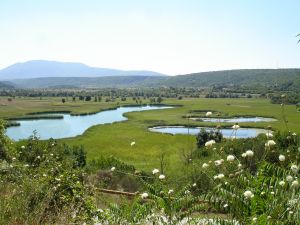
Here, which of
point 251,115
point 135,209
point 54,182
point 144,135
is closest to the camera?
point 135,209

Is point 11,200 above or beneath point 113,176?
above

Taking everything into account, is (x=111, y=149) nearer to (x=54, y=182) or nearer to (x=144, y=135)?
(x=144, y=135)

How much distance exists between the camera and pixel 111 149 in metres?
51.5

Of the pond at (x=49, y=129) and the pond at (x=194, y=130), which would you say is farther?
the pond at (x=194, y=130)

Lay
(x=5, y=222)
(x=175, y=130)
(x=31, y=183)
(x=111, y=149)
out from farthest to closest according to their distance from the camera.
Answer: (x=175, y=130) < (x=111, y=149) < (x=31, y=183) < (x=5, y=222)

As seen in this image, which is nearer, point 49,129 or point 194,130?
point 194,130

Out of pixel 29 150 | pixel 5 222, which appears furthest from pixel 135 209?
pixel 29 150

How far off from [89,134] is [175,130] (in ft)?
54.8

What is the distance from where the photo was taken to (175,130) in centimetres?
7356

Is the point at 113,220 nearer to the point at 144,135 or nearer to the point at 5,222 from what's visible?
the point at 5,222

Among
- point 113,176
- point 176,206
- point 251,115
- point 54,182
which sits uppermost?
point 176,206

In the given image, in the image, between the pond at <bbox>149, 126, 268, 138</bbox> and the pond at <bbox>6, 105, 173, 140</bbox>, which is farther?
the pond at <bbox>149, 126, 268, 138</bbox>

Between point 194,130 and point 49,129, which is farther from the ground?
A: point 49,129

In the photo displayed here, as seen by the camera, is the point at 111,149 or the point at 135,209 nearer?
the point at 135,209
